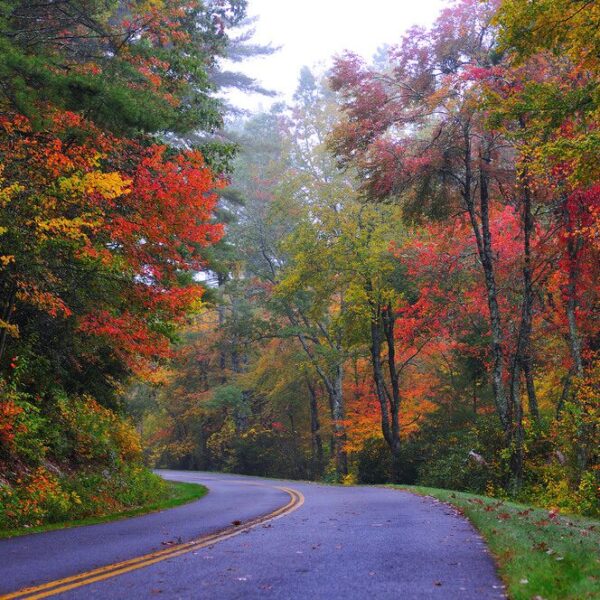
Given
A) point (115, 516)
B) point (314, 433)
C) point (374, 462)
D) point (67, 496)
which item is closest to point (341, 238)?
point (374, 462)

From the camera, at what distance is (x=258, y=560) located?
6402 millimetres

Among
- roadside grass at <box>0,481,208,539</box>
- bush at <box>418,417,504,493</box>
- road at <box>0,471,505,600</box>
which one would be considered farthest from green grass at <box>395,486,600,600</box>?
bush at <box>418,417,504,493</box>

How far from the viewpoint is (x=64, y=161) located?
9242 millimetres

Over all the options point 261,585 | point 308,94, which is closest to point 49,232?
point 261,585

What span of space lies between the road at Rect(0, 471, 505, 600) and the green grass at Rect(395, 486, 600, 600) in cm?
23

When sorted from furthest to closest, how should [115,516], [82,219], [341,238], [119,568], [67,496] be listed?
[341,238] → [115,516] → [67,496] → [82,219] → [119,568]

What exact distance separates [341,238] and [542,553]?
18952 millimetres

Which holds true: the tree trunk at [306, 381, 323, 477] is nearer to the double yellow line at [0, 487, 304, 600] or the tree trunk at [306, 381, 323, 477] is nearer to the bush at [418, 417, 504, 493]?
the bush at [418, 417, 504, 493]

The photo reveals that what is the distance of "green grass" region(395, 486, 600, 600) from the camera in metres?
4.59

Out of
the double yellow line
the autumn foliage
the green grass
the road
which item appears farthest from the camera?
the autumn foliage

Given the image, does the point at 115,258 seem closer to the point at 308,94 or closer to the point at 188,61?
the point at 188,61

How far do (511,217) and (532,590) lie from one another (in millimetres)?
18049

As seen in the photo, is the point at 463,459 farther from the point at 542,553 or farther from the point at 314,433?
the point at 314,433

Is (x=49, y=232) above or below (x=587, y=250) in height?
below
